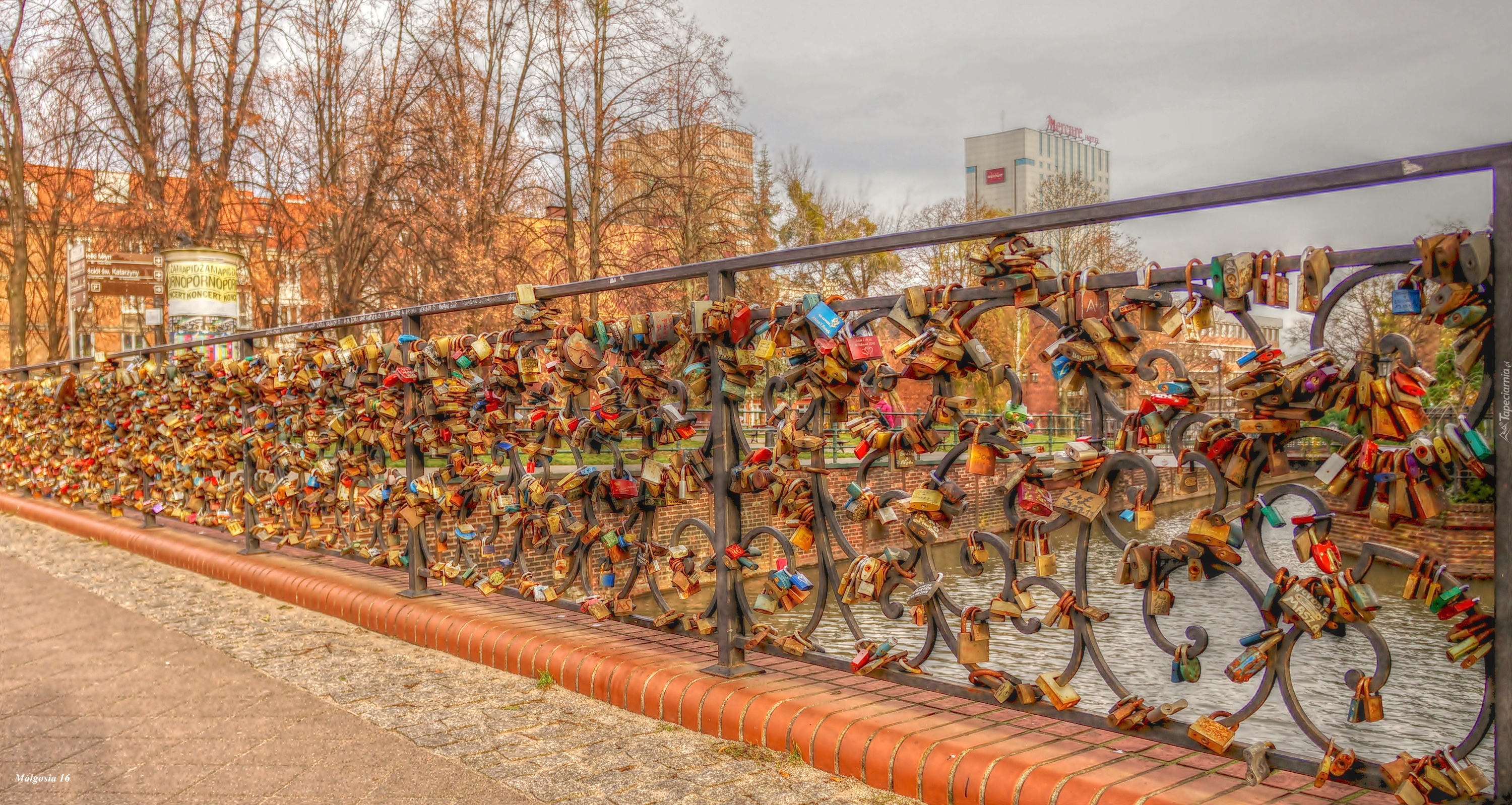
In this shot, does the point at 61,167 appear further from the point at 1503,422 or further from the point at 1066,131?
the point at 1066,131

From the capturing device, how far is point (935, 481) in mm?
2918

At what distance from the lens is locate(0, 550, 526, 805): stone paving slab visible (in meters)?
3.01

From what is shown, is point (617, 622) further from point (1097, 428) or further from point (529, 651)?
point (1097, 428)

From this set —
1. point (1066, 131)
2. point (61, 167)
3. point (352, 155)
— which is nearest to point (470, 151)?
point (352, 155)

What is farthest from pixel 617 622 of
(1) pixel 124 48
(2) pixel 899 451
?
(1) pixel 124 48

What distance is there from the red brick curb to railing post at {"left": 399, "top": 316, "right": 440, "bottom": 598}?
12 cm

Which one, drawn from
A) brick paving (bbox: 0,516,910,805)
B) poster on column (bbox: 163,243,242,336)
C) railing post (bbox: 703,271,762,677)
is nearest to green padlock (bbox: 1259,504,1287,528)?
brick paving (bbox: 0,516,910,805)

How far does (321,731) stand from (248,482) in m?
3.63

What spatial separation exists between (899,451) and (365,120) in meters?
18.7

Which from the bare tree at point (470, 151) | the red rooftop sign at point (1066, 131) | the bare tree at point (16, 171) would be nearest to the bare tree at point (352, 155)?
the bare tree at point (470, 151)

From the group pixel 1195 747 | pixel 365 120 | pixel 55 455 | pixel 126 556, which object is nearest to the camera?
pixel 1195 747

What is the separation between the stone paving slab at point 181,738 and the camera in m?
3.01

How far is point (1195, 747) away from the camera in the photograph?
8.06 ft

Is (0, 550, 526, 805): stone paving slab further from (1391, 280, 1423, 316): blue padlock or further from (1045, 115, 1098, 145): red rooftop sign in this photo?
(1045, 115, 1098, 145): red rooftop sign
